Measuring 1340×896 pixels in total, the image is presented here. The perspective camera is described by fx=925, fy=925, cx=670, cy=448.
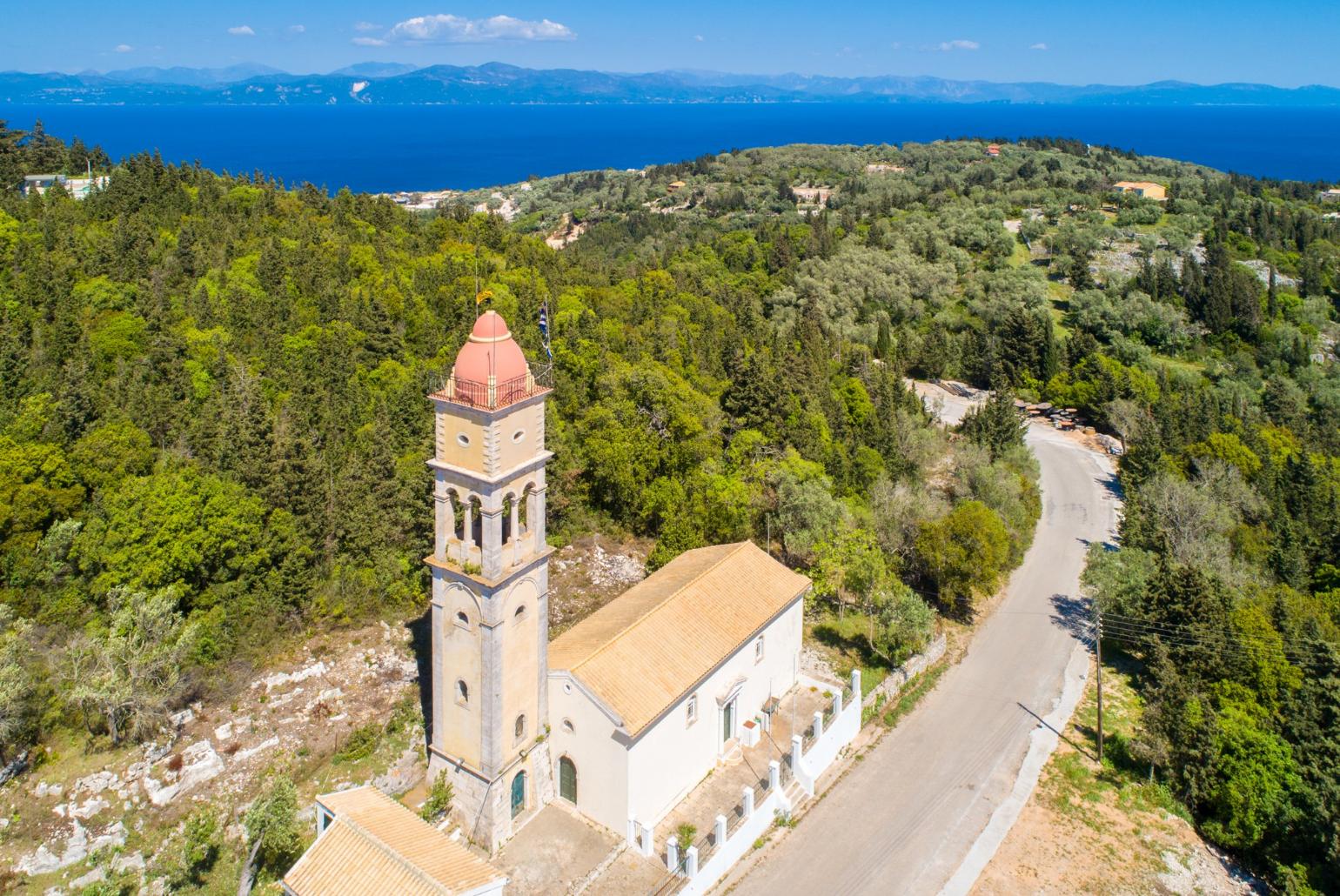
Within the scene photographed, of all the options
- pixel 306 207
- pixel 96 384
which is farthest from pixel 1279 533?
pixel 306 207

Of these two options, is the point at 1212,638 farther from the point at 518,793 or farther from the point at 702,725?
the point at 518,793

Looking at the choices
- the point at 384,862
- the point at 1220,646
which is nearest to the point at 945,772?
the point at 1220,646

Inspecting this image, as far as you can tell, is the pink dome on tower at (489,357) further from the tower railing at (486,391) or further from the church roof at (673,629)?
the church roof at (673,629)

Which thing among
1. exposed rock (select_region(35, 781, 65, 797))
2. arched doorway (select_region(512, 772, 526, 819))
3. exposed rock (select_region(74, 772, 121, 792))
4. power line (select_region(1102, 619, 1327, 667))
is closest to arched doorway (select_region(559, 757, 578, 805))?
arched doorway (select_region(512, 772, 526, 819))

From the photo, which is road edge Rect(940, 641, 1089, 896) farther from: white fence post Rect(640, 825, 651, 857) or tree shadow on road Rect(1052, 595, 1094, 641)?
white fence post Rect(640, 825, 651, 857)

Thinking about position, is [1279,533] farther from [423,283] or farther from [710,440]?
[423,283]
